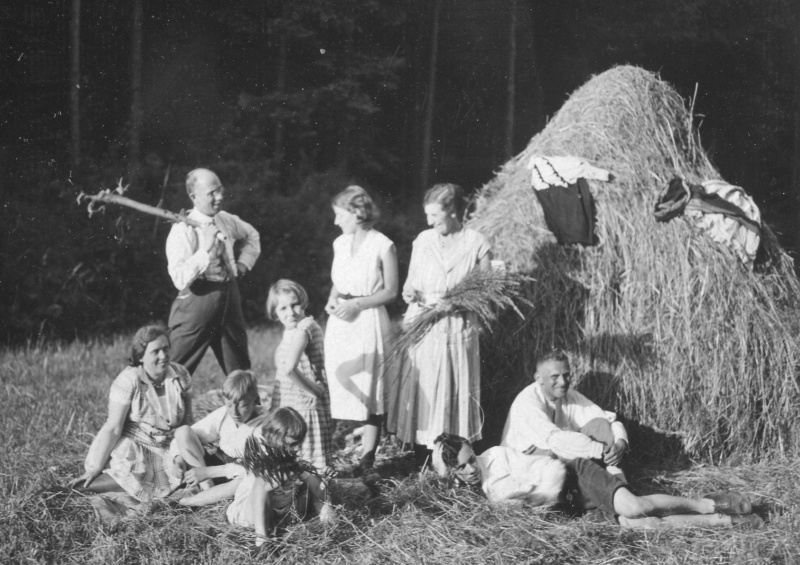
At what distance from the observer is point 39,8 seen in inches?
416

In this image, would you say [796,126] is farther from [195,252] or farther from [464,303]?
[195,252]

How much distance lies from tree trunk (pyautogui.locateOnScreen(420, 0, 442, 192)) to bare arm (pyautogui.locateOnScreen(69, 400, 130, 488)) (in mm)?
7714

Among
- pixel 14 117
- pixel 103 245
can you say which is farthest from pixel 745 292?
Answer: pixel 14 117

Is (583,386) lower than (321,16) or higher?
lower

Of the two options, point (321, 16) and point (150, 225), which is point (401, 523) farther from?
point (321, 16)

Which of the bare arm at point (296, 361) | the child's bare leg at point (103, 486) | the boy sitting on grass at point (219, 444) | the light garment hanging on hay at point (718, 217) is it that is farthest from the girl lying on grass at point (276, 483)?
the light garment hanging on hay at point (718, 217)

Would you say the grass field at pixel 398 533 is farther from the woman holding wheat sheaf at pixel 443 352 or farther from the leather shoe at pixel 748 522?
the woman holding wheat sheaf at pixel 443 352

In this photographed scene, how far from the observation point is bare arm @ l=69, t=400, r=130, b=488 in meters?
4.88

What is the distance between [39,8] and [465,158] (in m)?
6.17

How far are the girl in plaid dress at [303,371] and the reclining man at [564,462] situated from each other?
2.40ft

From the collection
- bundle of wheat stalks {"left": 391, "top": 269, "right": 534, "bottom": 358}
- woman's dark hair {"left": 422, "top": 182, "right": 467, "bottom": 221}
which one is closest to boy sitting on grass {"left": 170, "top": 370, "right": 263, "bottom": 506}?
bundle of wheat stalks {"left": 391, "top": 269, "right": 534, "bottom": 358}

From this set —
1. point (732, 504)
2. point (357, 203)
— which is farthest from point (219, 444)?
point (732, 504)

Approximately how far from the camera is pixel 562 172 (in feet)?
20.3

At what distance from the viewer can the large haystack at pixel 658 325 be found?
19.1 ft
